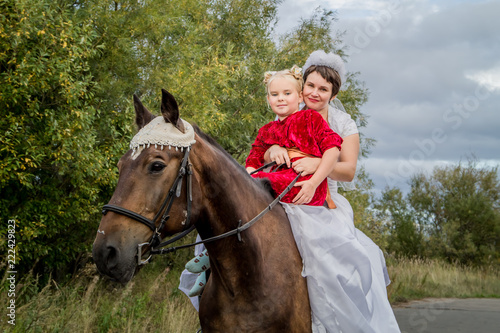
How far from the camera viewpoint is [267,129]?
4.21 meters

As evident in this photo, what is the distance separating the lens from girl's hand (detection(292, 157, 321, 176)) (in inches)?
144

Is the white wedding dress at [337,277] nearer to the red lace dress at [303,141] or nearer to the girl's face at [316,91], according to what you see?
the red lace dress at [303,141]

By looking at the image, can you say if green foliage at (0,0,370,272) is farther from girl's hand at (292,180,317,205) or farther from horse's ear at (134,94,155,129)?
girl's hand at (292,180,317,205)

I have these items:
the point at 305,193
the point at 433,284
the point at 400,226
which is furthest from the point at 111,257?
the point at 400,226

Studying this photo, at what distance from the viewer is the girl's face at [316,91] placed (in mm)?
4105

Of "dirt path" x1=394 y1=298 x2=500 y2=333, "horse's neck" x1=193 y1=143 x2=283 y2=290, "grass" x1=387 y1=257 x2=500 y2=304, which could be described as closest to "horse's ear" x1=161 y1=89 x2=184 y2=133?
"horse's neck" x1=193 y1=143 x2=283 y2=290

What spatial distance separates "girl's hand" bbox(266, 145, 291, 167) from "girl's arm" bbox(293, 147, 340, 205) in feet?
0.80

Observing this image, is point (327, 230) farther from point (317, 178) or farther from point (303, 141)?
point (303, 141)

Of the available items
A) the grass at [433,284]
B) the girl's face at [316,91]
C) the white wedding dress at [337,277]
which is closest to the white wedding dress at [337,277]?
the white wedding dress at [337,277]

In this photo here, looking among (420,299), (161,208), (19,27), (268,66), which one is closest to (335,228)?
(161,208)

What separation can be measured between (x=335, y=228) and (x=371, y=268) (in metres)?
0.38

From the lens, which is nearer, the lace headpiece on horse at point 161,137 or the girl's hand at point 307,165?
the lace headpiece on horse at point 161,137

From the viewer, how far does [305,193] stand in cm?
356

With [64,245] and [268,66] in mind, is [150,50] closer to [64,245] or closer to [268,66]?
[64,245]
